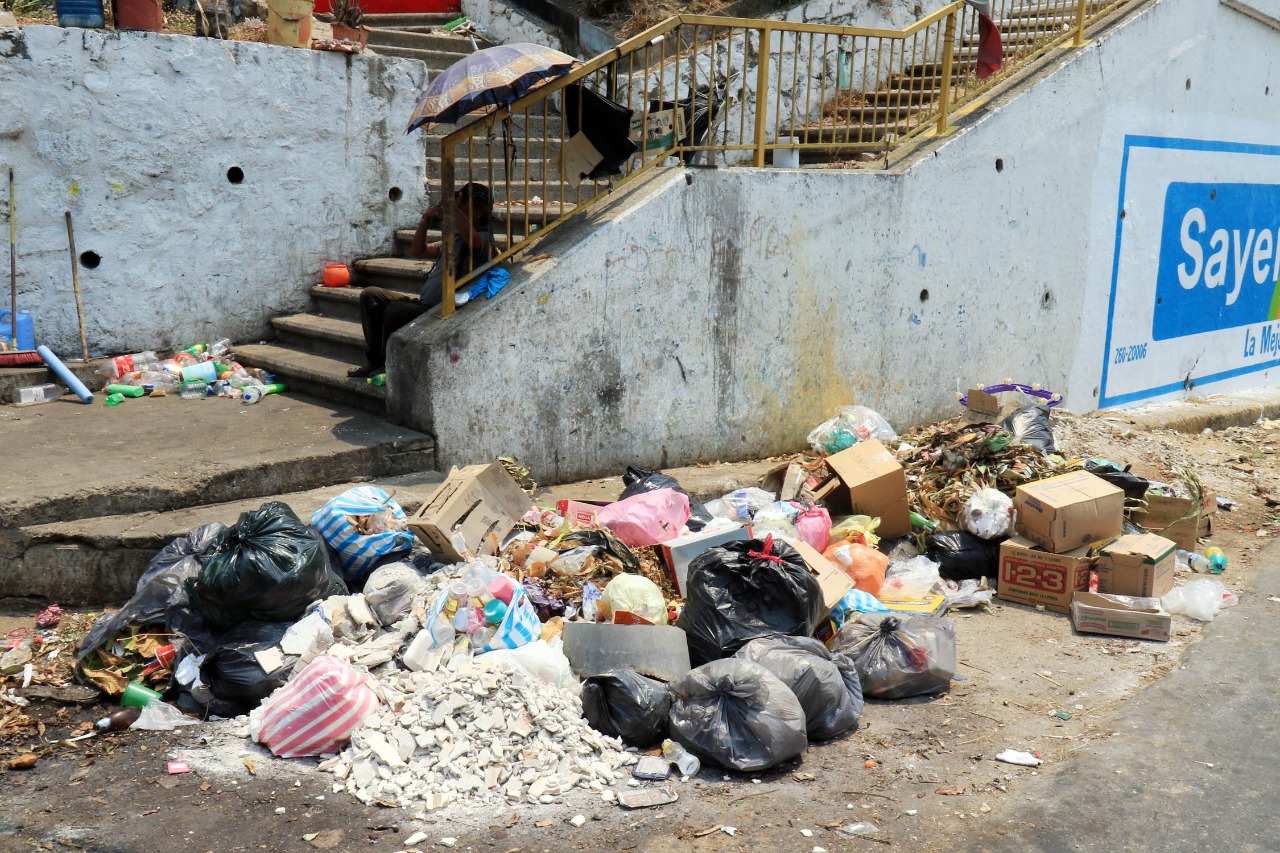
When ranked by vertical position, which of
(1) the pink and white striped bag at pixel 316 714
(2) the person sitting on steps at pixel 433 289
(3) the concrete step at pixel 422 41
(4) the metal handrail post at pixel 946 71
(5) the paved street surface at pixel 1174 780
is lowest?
(5) the paved street surface at pixel 1174 780

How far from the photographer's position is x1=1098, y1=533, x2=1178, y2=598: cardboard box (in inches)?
200

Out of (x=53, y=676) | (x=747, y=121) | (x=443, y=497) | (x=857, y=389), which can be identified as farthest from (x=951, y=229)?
(x=53, y=676)

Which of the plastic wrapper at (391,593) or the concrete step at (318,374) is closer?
the plastic wrapper at (391,593)

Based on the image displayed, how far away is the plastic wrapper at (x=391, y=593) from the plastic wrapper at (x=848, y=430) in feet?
10.6

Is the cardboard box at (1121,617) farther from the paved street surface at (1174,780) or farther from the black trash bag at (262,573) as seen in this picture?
the black trash bag at (262,573)

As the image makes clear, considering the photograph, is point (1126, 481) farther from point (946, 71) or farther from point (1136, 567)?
point (946, 71)

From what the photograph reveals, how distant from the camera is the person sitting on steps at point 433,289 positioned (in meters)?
5.71

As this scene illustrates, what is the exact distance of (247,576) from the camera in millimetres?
3893

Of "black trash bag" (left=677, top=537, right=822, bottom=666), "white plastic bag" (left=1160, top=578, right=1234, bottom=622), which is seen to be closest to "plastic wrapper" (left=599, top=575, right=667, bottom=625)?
"black trash bag" (left=677, top=537, right=822, bottom=666)

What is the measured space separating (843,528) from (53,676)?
12.0 ft

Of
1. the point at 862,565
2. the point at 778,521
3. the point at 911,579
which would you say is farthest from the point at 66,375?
the point at 911,579

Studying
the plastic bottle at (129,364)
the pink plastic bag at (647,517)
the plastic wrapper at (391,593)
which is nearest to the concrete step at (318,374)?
the plastic bottle at (129,364)

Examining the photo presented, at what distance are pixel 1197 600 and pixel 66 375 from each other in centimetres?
630

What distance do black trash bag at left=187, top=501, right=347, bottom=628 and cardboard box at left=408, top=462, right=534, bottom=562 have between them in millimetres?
527
